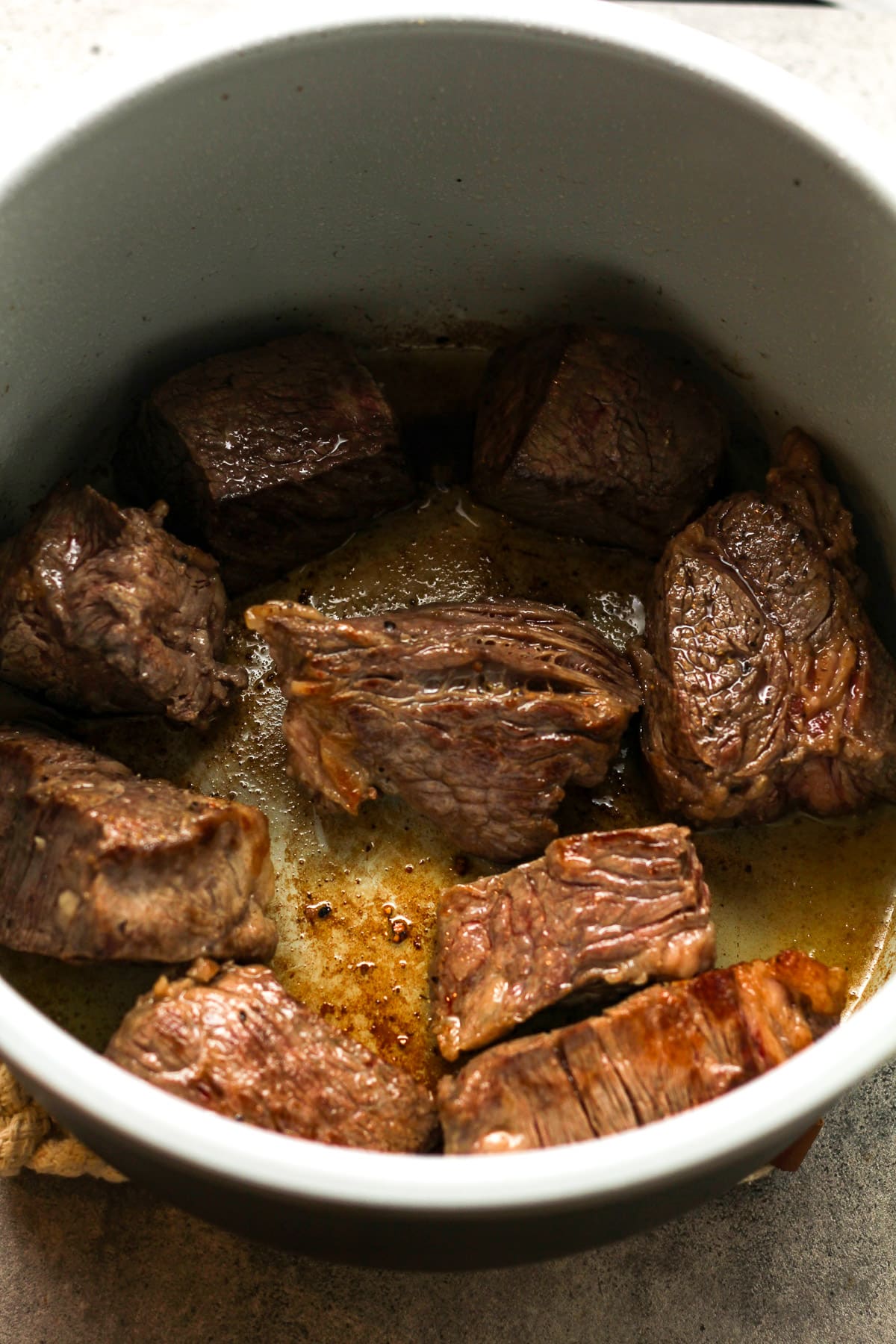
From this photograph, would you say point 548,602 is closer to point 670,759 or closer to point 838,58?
point 670,759

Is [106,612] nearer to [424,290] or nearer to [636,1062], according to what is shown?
[424,290]

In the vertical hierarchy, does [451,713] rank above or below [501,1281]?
above

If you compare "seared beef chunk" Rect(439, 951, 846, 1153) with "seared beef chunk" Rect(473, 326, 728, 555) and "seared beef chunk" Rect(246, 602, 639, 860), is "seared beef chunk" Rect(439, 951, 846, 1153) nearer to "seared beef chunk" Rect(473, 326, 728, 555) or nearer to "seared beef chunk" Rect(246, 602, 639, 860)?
"seared beef chunk" Rect(246, 602, 639, 860)

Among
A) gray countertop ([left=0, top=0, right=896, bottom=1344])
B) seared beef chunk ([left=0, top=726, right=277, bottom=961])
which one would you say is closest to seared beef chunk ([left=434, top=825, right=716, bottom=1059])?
seared beef chunk ([left=0, top=726, right=277, bottom=961])

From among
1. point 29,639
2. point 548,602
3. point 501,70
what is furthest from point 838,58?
point 29,639

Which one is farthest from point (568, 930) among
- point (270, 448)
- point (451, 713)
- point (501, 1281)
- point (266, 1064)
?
point (270, 448)

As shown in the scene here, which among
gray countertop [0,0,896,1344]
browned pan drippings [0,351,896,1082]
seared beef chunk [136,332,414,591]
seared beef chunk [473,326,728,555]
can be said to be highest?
seared beef chunk [473,326,728,555]
